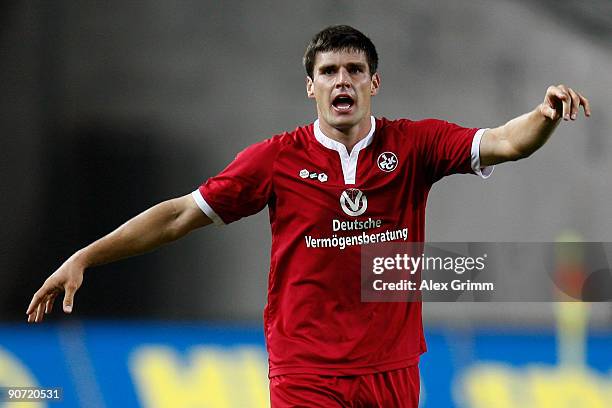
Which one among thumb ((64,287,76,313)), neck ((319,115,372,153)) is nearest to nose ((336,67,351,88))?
neck ((319,115,372,153))

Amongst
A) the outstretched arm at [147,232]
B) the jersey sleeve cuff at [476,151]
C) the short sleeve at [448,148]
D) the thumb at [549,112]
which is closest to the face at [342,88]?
the short sleeve at [448,148]

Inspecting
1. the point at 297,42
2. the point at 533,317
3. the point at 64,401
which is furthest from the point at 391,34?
the point at 64,401

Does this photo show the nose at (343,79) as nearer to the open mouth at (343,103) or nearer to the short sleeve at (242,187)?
the open mouth at (343,103)

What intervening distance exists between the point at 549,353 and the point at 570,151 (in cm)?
99

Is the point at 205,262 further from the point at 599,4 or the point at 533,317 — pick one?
the point at 599,4

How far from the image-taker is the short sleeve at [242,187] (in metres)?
3.39

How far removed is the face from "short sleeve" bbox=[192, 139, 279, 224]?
23 centimetres

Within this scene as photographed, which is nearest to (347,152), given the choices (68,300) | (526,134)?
(526,134)

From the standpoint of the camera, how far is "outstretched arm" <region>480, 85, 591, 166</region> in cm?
288

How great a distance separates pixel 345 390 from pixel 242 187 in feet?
2.52

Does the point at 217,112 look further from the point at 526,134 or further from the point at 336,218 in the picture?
→ the point at 526,134

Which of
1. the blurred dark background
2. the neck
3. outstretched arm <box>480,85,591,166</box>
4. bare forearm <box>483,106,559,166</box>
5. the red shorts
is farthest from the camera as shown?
the blurred dark background

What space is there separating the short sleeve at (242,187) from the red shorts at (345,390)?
1.98 ft

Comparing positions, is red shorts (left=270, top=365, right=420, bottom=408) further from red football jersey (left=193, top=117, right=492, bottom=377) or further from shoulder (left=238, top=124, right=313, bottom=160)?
shoulder (left=238, top=124, right=313, bottom=160)
